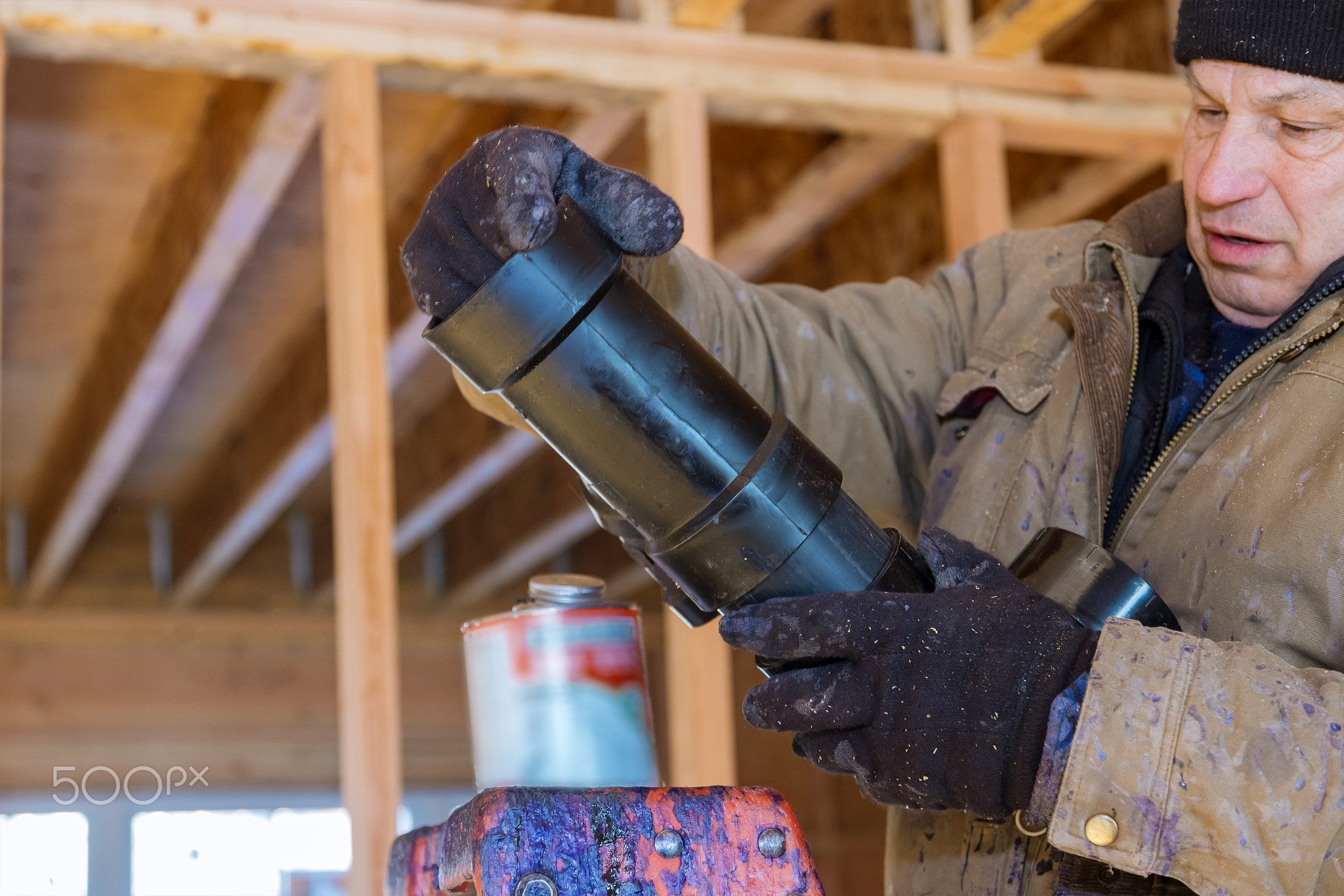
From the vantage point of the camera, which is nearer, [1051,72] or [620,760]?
[620,760]

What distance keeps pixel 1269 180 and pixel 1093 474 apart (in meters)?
0.30

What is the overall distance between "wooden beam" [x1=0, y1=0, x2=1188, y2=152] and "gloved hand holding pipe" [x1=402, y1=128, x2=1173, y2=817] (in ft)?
4.46

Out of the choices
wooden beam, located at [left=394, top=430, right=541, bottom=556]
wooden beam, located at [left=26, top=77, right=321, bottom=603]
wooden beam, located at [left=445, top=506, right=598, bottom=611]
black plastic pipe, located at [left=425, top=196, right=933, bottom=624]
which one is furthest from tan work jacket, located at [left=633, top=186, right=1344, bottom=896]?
wooden beam, located at [left=445, top=506, right=598, bottom=611]

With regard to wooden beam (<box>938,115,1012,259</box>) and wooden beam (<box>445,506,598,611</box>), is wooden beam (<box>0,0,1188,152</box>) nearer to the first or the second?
wooden beam (<box>938,115,1012,259</box>)

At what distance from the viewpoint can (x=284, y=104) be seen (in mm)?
2451

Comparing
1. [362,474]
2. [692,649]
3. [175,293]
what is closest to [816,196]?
[692,649]

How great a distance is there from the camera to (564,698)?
1.03m

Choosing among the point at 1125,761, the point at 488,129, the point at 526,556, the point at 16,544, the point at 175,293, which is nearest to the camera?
the point at 1125,761

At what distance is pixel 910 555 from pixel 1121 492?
1.03 ft

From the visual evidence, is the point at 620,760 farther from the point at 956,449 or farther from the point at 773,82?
the point at 773,82

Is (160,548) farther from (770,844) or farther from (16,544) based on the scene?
(770,844)

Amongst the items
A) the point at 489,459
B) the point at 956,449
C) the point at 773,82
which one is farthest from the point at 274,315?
the point at 956,449

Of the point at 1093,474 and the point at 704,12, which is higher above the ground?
the point at 704,12

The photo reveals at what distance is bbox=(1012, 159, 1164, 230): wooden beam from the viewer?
309 cm
